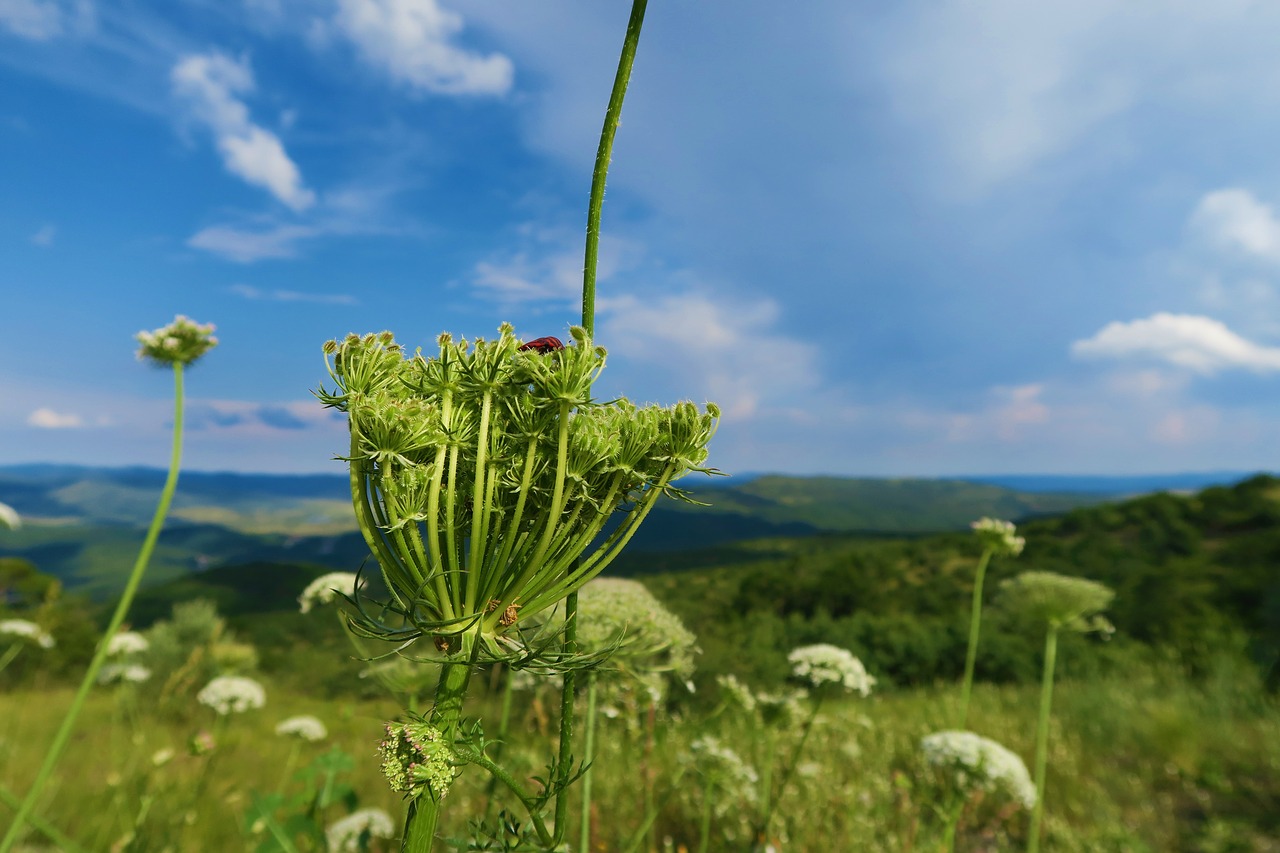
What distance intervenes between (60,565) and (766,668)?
13317cm

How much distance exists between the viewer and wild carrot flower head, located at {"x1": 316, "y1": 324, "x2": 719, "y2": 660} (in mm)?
1454

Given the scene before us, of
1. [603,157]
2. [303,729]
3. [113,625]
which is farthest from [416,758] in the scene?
[303,729]

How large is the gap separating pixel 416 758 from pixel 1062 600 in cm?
689

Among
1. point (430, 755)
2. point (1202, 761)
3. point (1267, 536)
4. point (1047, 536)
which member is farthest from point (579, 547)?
point (1047, 536)

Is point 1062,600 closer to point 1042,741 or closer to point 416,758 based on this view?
point 1042,741

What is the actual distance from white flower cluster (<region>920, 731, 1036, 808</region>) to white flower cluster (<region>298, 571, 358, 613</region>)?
4.63m

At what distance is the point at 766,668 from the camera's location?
15.3m

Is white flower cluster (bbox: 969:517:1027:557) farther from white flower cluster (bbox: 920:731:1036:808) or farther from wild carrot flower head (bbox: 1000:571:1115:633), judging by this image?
white flower cluster (bbox: 920:731:1036:808)

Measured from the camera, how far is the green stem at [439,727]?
1.39 m

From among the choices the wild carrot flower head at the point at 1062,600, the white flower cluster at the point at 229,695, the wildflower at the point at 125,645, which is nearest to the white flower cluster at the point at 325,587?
the white flower cluster at the point at 229,695

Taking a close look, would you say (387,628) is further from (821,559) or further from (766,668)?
(821,559)

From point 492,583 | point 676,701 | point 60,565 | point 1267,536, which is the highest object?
point 492,583

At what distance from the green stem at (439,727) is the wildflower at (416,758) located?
39 mm

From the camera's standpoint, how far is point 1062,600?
643cm
